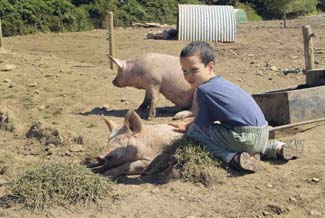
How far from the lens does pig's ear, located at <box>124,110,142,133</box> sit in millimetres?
5875

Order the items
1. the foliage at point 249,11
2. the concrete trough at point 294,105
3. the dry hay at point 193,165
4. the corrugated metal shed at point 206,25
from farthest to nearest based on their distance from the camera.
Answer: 1. the foliage at point 249,11
2. the corrugated metal shed at point 206,25
3. the concrete trough at point 294,105
4. the dry hay at point 193,165

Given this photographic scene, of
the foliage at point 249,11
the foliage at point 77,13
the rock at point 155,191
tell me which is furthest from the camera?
the foliage at point 249,11

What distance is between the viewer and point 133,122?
19.5 feet

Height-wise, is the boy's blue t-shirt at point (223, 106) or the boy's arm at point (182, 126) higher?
the boy's blue t-shirt at point (223, 106)

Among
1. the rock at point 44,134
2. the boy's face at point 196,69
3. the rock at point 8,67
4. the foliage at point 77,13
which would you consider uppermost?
the boy's face at point 196,69

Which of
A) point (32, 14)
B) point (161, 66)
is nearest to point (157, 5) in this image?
point (32, 14)

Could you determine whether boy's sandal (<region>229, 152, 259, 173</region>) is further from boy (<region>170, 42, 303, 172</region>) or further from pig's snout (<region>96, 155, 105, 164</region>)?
pig's snout (<region>96, 155, 105, 164</region>)

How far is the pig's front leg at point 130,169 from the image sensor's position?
5668 millimetres

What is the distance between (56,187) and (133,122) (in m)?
1.20

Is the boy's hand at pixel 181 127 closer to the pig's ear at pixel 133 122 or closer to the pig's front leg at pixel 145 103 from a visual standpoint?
the pig's ear at pixel 133 122

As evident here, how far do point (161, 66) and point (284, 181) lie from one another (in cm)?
440

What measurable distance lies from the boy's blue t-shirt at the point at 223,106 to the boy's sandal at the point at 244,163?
267 mm

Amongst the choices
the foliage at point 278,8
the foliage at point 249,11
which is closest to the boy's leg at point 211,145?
the foliage at point 278,8

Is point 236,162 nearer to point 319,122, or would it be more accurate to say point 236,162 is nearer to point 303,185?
point 303,185
